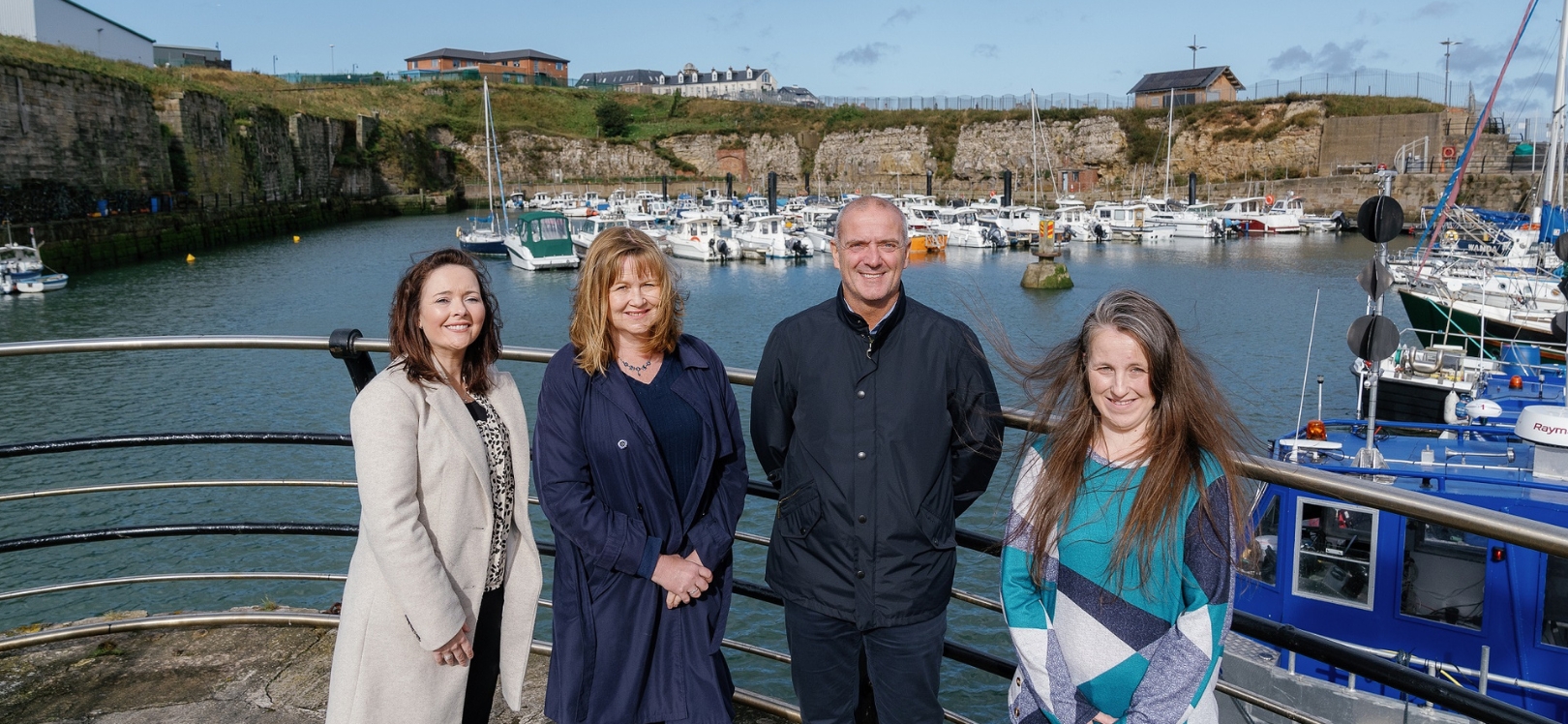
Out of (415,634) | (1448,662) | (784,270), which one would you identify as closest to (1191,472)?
(415,634)

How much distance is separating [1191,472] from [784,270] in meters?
37.1

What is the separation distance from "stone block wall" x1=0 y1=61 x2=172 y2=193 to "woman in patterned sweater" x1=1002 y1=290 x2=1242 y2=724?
35.6 m

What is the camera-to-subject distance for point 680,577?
220 centimetres

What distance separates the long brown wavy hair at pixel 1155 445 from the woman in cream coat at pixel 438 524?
1.11m

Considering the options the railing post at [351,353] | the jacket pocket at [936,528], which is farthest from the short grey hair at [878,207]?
the railing post at [351,353]

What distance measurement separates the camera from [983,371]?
2303 mm

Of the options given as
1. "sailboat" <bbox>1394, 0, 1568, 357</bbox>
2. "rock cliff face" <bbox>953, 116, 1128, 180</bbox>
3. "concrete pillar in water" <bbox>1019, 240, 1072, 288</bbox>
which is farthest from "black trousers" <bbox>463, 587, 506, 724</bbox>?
"rock cliff face" <bbox>953, 116, 1128, 180</bbox>

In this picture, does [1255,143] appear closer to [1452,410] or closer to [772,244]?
[772,244]

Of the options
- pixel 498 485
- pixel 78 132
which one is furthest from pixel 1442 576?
pixel 78 132

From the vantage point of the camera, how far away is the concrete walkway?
2.90 meters

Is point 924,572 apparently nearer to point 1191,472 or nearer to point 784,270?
point 1191,472

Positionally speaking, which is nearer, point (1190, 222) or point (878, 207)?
point (878, 207)

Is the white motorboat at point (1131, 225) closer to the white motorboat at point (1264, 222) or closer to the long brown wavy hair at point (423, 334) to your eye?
the white motorboat at point (1264, 222)

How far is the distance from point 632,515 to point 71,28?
60.5m
